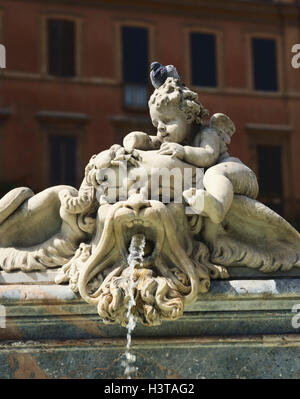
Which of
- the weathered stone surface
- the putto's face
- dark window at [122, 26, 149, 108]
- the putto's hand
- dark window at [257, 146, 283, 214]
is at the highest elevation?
dark window at [122, 26, 149, 108]

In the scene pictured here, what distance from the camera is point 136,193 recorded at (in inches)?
149

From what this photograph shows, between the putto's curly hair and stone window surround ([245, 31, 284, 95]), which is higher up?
stone window surround ([245, 31, 284, 95])

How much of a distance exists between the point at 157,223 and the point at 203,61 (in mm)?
22824

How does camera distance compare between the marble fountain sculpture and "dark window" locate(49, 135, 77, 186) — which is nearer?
the marble fountain sculpture

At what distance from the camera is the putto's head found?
165 inches

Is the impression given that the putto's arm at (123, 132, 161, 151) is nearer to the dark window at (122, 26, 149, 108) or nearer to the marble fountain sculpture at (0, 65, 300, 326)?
the marble fountain sculpture at (0, 65, 300, 326)

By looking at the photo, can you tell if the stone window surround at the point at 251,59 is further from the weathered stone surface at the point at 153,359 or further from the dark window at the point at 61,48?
the weathered stone surface at the point at 153,359

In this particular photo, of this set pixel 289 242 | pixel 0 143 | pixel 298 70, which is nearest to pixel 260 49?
pixel 298 70

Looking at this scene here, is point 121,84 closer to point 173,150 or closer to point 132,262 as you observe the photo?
point 173,150

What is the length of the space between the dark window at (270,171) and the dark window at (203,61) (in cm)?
290

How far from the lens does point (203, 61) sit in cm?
2589

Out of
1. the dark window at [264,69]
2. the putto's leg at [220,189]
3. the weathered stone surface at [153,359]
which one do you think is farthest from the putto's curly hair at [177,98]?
the dark window at [264,69]

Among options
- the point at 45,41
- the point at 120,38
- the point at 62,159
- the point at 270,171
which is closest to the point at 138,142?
the point at 62,159

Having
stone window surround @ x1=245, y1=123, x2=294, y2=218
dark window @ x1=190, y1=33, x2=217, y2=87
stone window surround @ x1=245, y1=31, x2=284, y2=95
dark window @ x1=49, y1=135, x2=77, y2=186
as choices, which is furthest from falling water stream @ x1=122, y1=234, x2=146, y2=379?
stone window surround @ x1=245, y1=31, x2=284, y2=95
